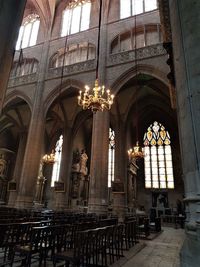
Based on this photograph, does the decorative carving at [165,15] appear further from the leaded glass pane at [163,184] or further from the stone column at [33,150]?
the leaded glass pane at [163,184]

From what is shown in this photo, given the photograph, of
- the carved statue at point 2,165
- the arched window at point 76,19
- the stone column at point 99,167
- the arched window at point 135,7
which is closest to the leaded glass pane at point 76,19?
the arched window at point 76,19

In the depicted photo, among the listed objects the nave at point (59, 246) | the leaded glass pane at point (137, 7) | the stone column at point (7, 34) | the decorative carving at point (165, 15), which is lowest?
the nave at point (59, 246)

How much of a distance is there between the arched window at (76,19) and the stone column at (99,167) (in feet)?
32.2

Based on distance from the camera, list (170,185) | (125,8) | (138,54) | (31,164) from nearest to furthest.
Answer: (31,164) → (138,54) → (125,8) → (170,185)

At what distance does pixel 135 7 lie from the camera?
1585 centimetres

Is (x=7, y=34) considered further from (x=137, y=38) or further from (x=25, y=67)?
(x=25, y=67)

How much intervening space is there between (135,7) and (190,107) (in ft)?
54.1

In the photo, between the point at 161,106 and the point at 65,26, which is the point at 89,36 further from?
the point at 161,106

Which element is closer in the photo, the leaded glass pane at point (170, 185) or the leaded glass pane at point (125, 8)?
the leaded glass pane at point (125, 8)

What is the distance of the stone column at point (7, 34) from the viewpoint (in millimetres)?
3712

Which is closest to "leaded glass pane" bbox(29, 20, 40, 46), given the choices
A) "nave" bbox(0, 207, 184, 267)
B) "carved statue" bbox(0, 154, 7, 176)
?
"carved statue" bbox(0, 154, 7, 176)

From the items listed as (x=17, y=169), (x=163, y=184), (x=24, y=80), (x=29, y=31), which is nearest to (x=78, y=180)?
(x=17, y=169)

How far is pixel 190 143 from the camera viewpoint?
2.60 metres

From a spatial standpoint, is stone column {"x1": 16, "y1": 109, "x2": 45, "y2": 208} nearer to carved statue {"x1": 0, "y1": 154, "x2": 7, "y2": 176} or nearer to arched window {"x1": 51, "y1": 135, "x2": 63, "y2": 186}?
arched window {"x1": 51, "y1": 135, "x2": 63, "y2": 186}
